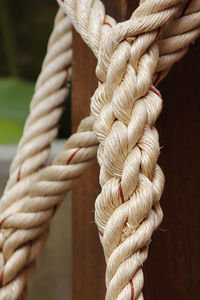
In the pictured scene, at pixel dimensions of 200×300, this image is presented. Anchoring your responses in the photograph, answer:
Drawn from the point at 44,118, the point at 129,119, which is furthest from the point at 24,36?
the point at 129,119

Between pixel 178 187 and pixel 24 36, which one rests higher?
pixel 24 36

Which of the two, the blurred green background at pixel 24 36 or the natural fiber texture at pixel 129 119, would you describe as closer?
the natural fiber texture at pixel 129 119

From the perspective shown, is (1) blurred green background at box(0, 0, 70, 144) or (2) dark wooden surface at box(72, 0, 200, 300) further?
(1) blurred green background at box(0, 0, 70, 144)

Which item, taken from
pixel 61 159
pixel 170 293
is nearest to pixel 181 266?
pixel 170 293

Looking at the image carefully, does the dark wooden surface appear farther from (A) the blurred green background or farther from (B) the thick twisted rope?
(A) the blurred green background

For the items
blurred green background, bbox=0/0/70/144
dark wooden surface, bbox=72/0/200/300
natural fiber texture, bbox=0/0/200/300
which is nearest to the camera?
natural fiber texture, bbox=0/0/200/300

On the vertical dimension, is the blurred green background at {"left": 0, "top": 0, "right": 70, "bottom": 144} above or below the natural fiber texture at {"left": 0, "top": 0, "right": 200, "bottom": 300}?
above

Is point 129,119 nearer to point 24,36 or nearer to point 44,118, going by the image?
point 44,118

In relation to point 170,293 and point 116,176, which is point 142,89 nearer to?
point 116,176

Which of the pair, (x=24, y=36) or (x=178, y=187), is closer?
(x=178, y=187)

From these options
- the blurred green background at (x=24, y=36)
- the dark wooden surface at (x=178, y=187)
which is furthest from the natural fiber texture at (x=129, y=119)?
the blurred green background at (x=24, y=36)

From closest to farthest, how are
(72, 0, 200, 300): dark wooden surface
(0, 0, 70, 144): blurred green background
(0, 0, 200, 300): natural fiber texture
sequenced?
1. (0, 0, 200, 300): natural fiber texture
2. (72, 0, 200, 300): dark wooden surface
3. (0, 0, 70, 144): blurred green background

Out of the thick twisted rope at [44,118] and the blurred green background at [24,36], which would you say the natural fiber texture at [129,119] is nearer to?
the thick twisted rope at [44,118]

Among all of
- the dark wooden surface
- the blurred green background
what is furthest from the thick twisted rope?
the blurred green background
